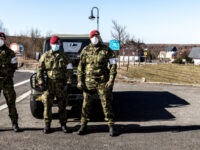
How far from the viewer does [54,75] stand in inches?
188

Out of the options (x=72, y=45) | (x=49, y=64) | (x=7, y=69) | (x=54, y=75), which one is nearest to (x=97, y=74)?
(x=54, y=75)

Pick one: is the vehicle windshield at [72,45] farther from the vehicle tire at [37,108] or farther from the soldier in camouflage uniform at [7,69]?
the soldier in camouflage uniform at [7,69]

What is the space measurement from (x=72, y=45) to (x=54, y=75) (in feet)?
8.41

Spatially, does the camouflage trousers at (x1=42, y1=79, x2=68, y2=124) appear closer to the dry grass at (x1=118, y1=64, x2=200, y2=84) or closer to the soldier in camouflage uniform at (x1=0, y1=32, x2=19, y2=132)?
the soldier in camouflage uniform at (x1=0, y1=32, x2=19, y2=132)

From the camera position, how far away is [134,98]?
9133mm

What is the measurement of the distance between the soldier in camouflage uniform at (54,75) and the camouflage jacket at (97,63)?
33 centimetres

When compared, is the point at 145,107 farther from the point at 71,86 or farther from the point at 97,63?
the point at 97,63

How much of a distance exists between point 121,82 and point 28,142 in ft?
34.3

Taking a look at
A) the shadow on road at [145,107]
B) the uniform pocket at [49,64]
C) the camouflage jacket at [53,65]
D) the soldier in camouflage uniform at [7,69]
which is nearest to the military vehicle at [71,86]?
the soldier in camouflage uniform at [7,69]

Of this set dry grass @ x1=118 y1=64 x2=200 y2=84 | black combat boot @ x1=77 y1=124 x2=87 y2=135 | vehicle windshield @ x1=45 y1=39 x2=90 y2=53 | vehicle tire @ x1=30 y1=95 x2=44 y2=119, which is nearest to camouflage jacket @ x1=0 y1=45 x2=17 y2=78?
vehicle tire @ x1=30 y1=95 x2=44 y2=119

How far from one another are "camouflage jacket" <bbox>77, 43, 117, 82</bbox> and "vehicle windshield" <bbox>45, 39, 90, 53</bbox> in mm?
2321

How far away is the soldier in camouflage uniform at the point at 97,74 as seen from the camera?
15.6 feet

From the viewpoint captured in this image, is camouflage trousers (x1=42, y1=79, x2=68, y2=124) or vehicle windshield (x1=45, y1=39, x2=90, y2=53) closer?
camouflage trousers (x1=42, y1=79, x2=68, y2=124)

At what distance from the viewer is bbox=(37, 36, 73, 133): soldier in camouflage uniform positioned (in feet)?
15.6
